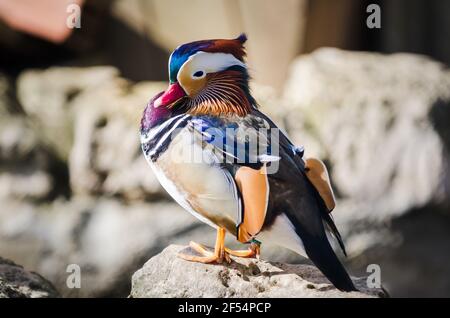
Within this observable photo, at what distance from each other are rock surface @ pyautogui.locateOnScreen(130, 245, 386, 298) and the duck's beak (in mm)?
325

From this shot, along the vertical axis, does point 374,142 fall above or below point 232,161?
above

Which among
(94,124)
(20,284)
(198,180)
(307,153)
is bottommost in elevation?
(20,284)

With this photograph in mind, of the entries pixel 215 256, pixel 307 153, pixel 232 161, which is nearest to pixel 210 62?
pixel 232 161

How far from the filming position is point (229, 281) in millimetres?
1565

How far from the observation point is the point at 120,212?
2711 millimetres

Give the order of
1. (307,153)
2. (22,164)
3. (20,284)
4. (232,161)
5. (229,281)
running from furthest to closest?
1. (22,164)
2. (307,153)
3. (20,284)
4. (229,281)
5. (232,161)

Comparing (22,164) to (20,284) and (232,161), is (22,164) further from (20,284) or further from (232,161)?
(232,161)

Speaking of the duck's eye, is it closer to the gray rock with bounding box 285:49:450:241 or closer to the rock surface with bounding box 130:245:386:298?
the rock surface with bounding box 130:245:386:298

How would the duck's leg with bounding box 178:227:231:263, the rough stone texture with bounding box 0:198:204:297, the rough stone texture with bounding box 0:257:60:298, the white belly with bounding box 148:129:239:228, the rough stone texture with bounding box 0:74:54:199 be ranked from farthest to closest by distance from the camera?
1. the rough stone texture with bounding box 0:74:54:199
2. the rough stone texture with bounding box 0:198:204:297
3. the rough stone texture with bounding box 0:257:60:298
4. the duck's leg with bounding box 178:227:231:263
5. the white belly with bounding box 148:129:239:228

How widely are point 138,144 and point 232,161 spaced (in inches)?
48.3

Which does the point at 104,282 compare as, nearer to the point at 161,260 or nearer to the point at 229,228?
the point at 161,260

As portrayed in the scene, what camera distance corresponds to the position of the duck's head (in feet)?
4.93

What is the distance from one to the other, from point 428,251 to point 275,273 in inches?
49.8

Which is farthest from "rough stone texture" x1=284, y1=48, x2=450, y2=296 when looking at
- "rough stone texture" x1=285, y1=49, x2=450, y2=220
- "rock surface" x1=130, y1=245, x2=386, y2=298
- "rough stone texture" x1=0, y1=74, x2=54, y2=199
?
"rock surface" x1=130, y1=245, x2=386, y2=298
